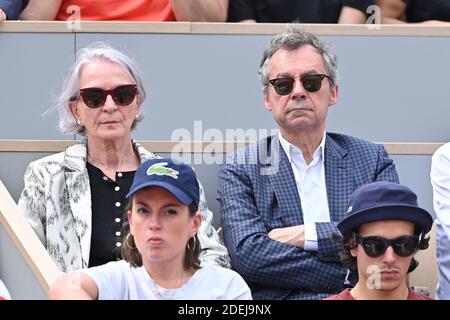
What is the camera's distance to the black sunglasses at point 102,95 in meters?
5.02

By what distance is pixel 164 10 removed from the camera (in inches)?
236

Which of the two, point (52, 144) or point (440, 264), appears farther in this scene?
point (52, 144)

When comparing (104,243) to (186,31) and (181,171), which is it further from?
(186,31)

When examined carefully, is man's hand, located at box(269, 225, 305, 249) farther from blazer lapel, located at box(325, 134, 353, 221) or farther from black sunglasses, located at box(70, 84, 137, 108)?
black sunglasses, located at box(70, 84, 137, 108)

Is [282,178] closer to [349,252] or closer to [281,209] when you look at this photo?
[281,209]

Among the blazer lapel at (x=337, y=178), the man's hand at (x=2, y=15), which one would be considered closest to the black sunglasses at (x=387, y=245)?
the blazer lapel at (x=337, y=178)

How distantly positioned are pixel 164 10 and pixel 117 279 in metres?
2.33

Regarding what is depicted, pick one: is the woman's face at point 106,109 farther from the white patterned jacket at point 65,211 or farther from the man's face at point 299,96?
the man's face at point 299,96

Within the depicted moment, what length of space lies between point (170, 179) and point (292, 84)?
1.15 metres

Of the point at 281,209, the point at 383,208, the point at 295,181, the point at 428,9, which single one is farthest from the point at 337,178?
the point at 428,9

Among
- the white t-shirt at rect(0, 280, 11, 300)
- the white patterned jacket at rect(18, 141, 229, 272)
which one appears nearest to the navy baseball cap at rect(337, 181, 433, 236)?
the white patterned jacket at rect(18, 141, 229, 272)

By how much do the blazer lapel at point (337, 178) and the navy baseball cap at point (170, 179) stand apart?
0.90m

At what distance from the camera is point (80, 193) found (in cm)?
486

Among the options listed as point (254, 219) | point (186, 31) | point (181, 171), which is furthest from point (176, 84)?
point (181, 171)
